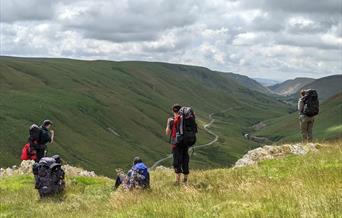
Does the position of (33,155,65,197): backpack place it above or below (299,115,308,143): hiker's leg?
below

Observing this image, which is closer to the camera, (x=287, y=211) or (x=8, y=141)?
(x=287, y=211)

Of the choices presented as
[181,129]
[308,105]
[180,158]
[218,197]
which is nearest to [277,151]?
[308,105]

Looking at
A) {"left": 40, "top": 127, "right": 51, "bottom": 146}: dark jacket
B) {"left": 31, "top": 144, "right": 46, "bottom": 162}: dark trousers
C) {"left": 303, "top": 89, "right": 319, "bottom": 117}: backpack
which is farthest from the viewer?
{"left": 303, "top": 89, "right": 319, "bottom": 117}: backpack

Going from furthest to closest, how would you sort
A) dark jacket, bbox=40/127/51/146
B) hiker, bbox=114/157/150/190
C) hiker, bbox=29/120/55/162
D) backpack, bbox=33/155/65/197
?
1. dark jacket, bbox=40/127/51/146
2. hiker, bbox=29/120/55/162
3. backpack, bbox=33/155/65/197
4. hiker, bbox=114/157/150/190

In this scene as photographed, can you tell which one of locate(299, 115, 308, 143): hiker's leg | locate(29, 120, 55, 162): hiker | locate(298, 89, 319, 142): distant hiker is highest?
locate(298, 89, 319, 142): distant hiker

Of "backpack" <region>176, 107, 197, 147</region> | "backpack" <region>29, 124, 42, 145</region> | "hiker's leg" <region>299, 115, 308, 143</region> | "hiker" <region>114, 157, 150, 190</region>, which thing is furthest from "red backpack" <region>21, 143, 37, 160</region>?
"hiker's leg" <region>299, 115, 308, 143</region>

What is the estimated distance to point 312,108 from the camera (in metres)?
28.0

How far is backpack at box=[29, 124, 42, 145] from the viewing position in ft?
78.7

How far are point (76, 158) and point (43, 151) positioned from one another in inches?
5488

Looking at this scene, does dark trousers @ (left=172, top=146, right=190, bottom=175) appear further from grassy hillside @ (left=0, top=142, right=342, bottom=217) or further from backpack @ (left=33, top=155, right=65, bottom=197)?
backpack @ (left=33, top=155, right=65, bottom=197)

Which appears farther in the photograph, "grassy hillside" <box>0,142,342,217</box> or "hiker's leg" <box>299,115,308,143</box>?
"hiker's leg" <box>299,115,308,143</box>

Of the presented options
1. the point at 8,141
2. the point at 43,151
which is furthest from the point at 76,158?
the point at 43,151

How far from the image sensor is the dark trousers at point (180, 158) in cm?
1831

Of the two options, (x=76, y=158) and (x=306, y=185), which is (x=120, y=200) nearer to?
(x=306, y=185)
